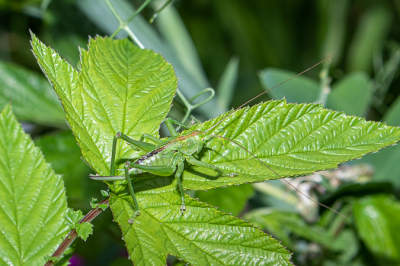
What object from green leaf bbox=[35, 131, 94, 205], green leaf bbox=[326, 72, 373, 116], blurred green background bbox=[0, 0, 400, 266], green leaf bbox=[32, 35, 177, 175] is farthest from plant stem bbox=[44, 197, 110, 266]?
green leaf bbox=[326, 72, 373, 116]

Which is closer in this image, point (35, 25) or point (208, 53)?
point (35, 25)

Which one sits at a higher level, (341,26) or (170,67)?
(341,26)

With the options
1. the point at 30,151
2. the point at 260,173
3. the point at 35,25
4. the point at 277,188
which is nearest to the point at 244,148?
the point at 260,173

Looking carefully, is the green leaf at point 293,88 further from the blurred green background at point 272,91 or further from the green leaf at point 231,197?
the green leaf at point 231,197

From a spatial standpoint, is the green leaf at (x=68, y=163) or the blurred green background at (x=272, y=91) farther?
the green leaf at (x=68, y=163)

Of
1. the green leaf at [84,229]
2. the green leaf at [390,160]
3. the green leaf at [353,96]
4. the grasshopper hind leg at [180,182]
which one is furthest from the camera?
the green leaf at [353,96]

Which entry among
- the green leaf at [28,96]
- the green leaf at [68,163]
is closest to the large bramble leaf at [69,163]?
the green leaf at [68,163]

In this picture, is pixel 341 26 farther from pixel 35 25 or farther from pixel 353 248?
pixel 35 25

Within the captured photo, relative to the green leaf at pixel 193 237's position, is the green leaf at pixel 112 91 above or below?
above
